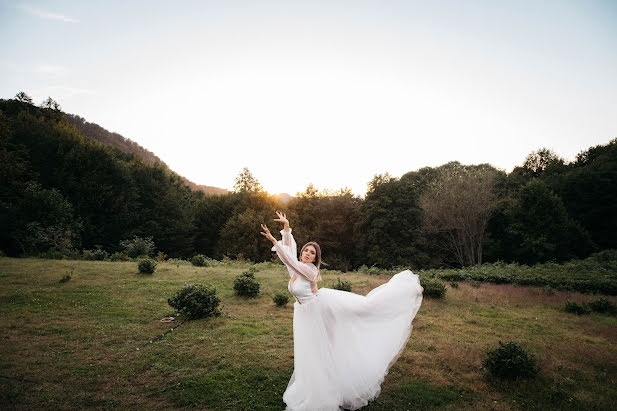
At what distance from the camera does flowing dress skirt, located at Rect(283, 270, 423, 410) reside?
219 inches

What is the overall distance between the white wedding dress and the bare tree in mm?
28082

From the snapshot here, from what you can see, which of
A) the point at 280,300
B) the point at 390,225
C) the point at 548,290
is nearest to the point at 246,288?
the point at 280,300

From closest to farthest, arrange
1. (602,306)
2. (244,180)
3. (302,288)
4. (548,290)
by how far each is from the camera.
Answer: (302,288)
(602,306)
(548,290)
(244,180)

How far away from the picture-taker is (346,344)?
5988 millimetres

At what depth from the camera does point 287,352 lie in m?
8.42

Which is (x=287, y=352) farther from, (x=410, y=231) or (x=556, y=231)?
(x=556, y=231)

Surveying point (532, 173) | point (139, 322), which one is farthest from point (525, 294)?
point (532, 173)

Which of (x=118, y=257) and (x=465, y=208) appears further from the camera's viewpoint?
(x=465, y=208)

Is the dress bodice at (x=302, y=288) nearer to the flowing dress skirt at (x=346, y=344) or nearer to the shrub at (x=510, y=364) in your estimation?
the flowing dress skirt at (x=346, y=344)

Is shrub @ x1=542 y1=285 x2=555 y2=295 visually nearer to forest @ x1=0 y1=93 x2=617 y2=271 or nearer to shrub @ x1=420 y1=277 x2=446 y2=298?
shrub @ x1=420 y1=277 x2=446 y2=298

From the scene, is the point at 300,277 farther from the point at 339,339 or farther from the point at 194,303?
the point at 194,303

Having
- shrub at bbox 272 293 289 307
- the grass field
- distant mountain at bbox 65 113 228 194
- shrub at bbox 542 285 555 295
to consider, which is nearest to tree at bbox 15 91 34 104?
distant mountain at bbox 65 113 228 194

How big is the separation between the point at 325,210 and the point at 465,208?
19.8 meters

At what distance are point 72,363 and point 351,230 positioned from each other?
3929 centimetres
